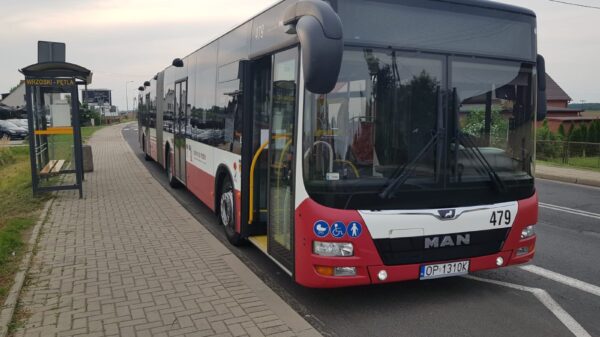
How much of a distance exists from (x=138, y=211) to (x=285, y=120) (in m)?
5.28

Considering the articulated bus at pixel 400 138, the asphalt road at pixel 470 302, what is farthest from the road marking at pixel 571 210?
the articulated bus at pixel 400 138

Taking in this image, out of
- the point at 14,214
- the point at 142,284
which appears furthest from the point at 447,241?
the point at 14,214

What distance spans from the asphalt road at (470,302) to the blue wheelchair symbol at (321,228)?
0.84 m

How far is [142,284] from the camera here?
5465 millimetres

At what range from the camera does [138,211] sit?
9.47 meters

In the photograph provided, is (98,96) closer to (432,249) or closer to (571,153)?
(571,153)

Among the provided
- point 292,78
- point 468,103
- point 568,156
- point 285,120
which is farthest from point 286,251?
point 568,156

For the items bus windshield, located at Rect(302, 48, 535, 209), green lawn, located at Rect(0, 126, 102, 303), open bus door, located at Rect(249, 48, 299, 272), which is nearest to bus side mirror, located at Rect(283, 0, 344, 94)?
bus windshield, located at Rect(302, 48, 535, 209)

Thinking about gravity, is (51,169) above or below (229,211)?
above

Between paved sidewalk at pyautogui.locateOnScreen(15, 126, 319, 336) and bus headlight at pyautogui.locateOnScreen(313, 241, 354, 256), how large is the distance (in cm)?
65

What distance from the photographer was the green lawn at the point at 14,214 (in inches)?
237

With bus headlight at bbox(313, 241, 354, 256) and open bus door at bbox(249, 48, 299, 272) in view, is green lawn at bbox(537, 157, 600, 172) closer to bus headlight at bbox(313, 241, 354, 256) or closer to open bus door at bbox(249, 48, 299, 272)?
open bus door at bbox(249, 48, 299, 272)

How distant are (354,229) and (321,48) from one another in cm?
154

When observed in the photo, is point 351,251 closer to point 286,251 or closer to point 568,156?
point 286,251
